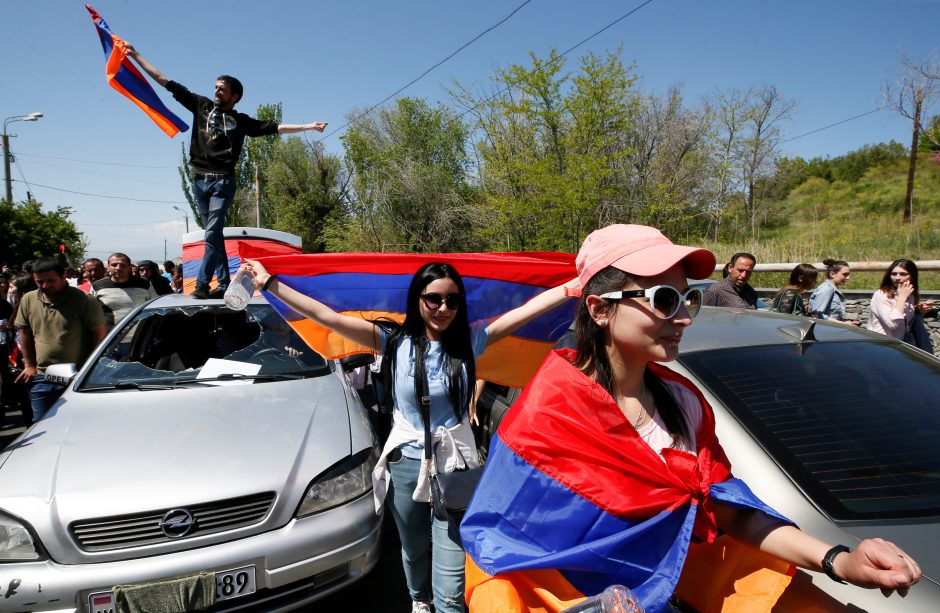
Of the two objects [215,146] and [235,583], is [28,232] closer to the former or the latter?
[215,146]

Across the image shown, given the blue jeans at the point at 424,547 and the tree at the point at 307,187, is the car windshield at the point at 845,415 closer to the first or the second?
the blue jeans at the point at 424,547

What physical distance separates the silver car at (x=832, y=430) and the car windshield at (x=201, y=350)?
9.07ft

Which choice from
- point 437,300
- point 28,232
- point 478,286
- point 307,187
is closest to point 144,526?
point 437,300

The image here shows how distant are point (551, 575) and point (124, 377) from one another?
346 cm

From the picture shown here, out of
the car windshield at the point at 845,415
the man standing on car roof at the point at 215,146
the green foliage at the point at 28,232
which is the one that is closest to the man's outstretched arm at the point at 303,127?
the man standing on car roof at the point at 215,146

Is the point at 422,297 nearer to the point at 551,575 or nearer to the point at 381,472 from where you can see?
the point at 381,472

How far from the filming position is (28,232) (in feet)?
92.0

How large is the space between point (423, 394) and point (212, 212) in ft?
10.5

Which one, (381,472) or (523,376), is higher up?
(523,376)

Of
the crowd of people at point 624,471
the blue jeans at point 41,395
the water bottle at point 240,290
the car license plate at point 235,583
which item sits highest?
the water bottle at point 240,290

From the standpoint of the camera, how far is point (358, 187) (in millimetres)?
31672

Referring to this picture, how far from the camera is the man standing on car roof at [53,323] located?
4684 millimetres

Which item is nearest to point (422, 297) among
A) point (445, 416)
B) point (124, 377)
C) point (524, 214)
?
point (445, 416)

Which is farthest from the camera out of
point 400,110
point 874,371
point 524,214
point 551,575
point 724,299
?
point 400,110
